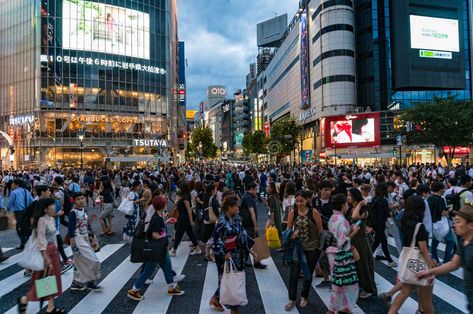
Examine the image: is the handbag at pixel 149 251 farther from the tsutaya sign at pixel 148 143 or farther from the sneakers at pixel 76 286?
the tsutaya sign at pixel 148 143

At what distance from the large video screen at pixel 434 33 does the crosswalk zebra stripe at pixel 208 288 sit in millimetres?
61947

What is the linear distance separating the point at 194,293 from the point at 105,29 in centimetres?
5494

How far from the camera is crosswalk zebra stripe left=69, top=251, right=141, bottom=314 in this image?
5754 millimetres

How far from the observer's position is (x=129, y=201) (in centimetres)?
1010

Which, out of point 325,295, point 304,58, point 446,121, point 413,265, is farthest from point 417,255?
point 304,58

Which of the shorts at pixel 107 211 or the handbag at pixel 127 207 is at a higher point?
the handbag at pixel 127 207

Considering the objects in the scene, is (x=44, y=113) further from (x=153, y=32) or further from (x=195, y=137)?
(x=195, y=137)

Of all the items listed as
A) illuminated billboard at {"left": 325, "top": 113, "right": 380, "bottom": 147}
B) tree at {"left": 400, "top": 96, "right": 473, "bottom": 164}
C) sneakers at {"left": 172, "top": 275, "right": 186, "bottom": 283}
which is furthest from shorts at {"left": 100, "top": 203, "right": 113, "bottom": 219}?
illuminated billboard at {"left": 325, "top": 113, "right": 380, "bottom": 147}

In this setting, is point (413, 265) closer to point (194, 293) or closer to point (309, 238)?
point (309, 238)

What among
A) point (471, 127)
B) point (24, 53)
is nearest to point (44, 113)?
point (24, 53)

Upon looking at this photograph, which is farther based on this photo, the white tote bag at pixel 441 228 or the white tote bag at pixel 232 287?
the white tote bag at pixel 441 228

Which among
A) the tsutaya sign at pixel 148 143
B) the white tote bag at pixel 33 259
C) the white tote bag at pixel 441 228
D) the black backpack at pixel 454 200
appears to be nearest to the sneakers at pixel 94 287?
the white tote bag at pixel 33 259

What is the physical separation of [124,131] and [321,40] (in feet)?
114

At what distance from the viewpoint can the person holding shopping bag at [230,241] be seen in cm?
505
